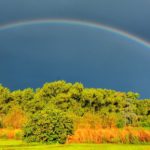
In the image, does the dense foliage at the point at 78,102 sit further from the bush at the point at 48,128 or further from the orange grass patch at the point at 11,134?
the bush at the point at 48,128

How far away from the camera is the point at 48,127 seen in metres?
22.3

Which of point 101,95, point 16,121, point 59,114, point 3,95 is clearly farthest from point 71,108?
point 59,114

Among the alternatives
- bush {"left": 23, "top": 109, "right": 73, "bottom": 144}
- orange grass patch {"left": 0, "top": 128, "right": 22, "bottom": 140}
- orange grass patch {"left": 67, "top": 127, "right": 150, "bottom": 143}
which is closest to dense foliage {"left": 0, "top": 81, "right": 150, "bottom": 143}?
orange grass patch {"left": 0, "top": 128, "right": 22, "bottom": 140}

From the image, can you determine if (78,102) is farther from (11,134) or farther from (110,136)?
(110,136)

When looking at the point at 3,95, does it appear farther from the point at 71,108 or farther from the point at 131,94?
the point at 131,94

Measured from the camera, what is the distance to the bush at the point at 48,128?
71.5 ft

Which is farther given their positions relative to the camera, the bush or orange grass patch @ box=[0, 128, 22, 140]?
orange grass patch @ box=[0, 128, 22, 140]

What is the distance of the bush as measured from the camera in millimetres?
21797

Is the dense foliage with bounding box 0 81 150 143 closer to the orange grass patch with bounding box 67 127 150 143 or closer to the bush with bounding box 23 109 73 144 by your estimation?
the bush with bounding box 23 109 73 144

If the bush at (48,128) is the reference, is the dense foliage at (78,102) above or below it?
above

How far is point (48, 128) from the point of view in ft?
72.7

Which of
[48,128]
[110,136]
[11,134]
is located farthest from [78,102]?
[110,136]

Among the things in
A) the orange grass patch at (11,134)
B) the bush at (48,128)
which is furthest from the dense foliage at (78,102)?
the bush at (48,128)

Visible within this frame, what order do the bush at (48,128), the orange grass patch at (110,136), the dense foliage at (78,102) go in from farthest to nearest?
the dense foliage at (78,102)
the bush at (48,128)
the orange grass patch at (110,136)
